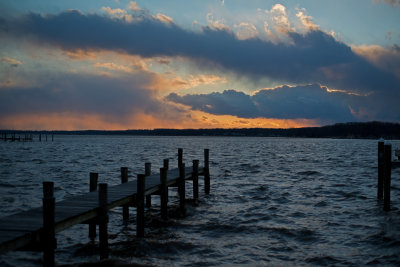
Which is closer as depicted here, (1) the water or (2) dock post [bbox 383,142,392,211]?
(1) the water

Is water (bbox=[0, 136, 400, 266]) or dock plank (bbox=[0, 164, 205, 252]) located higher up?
dock plank (bbox=[0, 164, 205, 252])

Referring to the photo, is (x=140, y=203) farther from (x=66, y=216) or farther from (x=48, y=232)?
(x=48, y=232)

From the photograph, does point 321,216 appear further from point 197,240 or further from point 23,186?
point 23,186

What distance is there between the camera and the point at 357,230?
1263 cm

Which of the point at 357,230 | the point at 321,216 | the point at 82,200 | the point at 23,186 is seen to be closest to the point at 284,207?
the point at 321,216

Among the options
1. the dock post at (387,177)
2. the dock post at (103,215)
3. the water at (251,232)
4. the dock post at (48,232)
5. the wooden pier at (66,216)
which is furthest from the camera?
the dock post at (387,177)

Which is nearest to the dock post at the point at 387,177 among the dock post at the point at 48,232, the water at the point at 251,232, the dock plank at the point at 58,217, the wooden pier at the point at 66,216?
the water at the point at 251,232

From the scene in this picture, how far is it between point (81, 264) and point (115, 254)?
101cm

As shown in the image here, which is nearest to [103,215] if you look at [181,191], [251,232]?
[251,232]

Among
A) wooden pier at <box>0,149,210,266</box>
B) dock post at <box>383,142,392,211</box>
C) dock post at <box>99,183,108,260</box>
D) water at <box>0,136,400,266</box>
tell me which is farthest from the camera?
dock post at <box>383,142,392,211</box>

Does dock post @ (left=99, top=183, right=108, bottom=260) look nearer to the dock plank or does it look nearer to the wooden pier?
the wooden pier

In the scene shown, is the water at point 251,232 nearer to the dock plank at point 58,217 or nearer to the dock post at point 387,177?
the dock post at point 387,177

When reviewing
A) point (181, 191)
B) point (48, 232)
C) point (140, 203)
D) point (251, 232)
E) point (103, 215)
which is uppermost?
point (48, 232)

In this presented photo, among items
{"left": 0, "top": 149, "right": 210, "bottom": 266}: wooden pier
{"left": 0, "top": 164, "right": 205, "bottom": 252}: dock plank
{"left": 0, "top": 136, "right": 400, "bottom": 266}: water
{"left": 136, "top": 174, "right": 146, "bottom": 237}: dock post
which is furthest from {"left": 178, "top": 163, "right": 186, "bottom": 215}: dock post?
{"left": 136, "top": 174, "right": 146, "bottom": 237}: dock post
